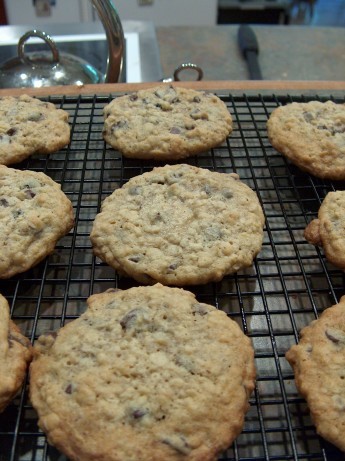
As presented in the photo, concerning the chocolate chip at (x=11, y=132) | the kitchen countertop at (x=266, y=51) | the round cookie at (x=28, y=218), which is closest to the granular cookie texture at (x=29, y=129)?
the chocolate chip at (x=11, y=132)

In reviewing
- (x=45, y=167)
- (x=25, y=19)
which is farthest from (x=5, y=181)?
(x=25, y=19)

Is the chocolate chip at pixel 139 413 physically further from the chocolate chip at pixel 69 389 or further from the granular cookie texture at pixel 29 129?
the granular cookie texture at pixel 29 129

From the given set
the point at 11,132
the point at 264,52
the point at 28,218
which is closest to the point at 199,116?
the point at 11,132

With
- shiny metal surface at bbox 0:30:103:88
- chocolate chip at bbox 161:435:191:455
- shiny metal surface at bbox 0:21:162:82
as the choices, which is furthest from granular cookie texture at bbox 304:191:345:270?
shiny metal surface at bbox 0:21:162:82

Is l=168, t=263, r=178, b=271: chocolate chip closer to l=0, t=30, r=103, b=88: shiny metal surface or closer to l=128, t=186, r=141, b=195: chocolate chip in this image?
l=128, t=186, r=141, b=195: chocolate chip

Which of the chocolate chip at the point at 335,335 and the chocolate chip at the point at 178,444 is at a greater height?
the chocolate chip at the point at 335,335
